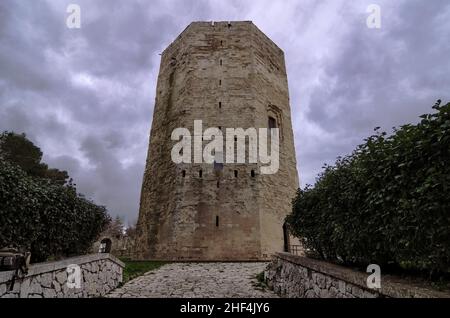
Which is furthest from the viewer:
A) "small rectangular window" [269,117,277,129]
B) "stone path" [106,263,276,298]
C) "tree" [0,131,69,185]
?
"tree" [0,131,69,185]

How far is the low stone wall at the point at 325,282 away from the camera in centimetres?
262

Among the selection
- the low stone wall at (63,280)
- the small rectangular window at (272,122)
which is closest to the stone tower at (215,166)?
the small rectangular window at (272,122)

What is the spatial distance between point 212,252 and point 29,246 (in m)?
8.32

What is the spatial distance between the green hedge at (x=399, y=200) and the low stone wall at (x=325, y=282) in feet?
1.00

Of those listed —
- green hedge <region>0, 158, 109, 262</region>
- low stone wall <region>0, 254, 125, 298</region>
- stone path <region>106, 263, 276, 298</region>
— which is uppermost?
green hedge <region>0, 158, 109, 262</region>

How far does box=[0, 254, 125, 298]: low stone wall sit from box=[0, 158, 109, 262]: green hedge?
0.45 metres

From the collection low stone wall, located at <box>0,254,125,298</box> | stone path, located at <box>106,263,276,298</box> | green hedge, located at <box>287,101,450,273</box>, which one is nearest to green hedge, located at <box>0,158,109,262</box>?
low stone wall, located at <box>0,254,125,298</box>

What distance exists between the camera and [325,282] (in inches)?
157

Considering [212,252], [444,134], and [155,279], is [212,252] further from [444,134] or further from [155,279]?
[444,134]

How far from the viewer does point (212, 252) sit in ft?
37.8

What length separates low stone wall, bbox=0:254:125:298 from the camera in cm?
309

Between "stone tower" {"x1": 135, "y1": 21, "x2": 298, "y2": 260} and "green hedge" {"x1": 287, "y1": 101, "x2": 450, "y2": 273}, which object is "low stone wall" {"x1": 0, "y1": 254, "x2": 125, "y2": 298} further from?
"stone tower" {"x1": 135, "y1": 21, "x2": 298, "y2": 260}
